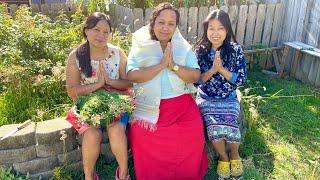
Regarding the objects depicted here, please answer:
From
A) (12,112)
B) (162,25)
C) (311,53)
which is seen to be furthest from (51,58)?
(311,53)

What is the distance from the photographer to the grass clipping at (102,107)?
2949 mm

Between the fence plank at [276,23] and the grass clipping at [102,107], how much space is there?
13.5ft

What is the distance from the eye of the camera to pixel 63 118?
346 cm

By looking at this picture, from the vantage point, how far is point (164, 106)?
11.1 ft

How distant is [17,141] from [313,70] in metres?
4.55

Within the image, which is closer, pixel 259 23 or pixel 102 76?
pixel 102 76

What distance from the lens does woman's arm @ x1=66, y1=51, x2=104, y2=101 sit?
10.6 ft

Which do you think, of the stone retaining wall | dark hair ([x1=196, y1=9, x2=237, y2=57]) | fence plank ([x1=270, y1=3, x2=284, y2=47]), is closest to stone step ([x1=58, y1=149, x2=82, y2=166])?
the stone retaining wall

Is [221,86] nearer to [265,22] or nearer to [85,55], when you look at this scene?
[85,55]

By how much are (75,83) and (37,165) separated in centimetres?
80

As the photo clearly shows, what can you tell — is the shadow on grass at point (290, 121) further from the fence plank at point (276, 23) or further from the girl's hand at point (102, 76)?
the girl's hand at point (102, 76)

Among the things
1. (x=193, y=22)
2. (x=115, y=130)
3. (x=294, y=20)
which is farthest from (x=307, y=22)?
(x=115, y=130)

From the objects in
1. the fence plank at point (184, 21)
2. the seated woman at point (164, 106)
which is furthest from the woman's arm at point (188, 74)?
the fence plank at point (184, 21)

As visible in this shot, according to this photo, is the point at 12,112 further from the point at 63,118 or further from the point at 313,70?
the point at 313,70
